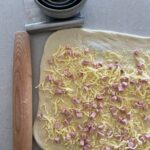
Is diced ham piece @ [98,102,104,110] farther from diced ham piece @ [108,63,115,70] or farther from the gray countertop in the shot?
the gray countertop

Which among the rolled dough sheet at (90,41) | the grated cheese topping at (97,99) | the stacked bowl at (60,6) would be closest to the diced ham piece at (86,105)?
the grated cheese topping at (97,99)

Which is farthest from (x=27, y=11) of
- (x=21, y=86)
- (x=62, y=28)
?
(x=21, y=86)

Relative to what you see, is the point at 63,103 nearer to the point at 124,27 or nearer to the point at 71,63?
the point at 71,63

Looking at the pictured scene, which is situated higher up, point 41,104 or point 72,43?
point 72,43

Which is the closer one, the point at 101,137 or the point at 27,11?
the point at 101,137

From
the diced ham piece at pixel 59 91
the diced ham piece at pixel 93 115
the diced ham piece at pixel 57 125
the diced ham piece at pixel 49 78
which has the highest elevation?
the diced ham piece at pixel 49 78

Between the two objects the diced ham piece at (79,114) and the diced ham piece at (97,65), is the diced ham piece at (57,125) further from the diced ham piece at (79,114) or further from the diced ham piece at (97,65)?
the diced ham piece at (97,65)

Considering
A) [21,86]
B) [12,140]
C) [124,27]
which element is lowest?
[12,140]
